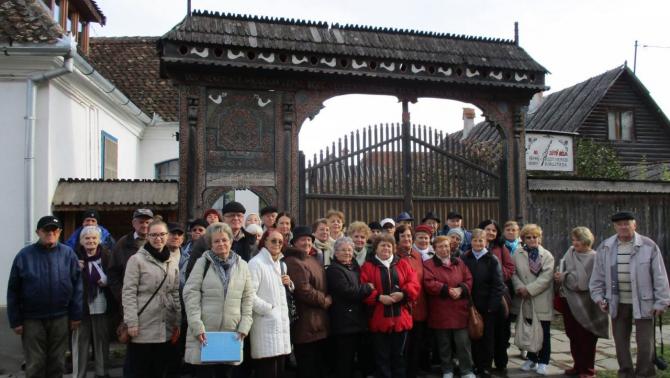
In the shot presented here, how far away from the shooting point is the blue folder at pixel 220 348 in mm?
4738

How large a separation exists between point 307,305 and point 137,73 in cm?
1311

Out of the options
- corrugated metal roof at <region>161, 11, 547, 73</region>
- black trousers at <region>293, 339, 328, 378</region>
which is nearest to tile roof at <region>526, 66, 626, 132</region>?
corrugated metal roof at <region>161, 11, 547, 73</region>

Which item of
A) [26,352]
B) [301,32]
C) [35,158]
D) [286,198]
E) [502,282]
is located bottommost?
[26,352]

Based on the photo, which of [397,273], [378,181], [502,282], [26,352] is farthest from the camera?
[378,181]

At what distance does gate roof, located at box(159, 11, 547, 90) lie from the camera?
829 cm

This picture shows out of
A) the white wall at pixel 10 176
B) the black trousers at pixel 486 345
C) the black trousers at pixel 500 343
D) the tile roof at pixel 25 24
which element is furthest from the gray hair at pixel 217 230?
the tile roof at pixel 25 24

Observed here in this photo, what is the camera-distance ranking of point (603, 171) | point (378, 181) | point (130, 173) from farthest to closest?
point (603, 171) < point (130, 173) < point (378, 181)

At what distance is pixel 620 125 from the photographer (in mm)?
20891

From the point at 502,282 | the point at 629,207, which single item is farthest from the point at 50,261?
the point at 629,207

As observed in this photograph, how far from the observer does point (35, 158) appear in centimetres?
880

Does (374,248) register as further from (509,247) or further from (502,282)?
(509,247)

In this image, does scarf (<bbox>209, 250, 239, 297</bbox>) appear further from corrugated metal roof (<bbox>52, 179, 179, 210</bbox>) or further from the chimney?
the chimney

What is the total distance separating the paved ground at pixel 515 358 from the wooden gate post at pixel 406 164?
→ 2826mm

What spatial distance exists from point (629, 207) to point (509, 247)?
5.18m
